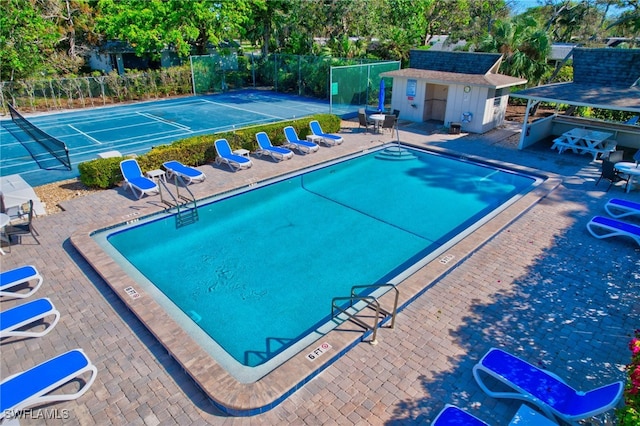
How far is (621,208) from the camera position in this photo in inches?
448

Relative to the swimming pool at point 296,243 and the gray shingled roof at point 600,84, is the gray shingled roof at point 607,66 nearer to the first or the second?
the gray shingled roof at point 600,84

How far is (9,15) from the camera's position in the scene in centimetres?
2691

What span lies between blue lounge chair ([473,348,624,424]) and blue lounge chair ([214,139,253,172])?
11.0 metres

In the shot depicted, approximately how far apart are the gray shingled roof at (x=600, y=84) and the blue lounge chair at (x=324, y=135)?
24.9 feet

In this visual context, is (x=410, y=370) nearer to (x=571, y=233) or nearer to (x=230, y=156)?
(x=571, y=233)

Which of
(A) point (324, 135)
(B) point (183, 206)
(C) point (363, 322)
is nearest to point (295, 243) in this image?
(B) point (183, 206)

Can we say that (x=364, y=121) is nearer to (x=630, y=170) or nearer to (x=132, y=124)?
(x=630, y=170)

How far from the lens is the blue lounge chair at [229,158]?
15.0 metres

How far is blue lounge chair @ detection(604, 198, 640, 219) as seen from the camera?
11.2m

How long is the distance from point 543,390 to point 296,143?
1339 cm

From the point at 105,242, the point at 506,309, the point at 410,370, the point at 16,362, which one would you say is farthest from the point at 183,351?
the point at 506,309

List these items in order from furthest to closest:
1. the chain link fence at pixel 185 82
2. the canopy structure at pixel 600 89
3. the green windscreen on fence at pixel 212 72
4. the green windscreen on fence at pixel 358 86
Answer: the green windscreen on fence at pixel 212 72, the chain link fence at pixel 185 82, the green windscreen on fence at pixel 358 86, the canopy structure at pixel 600 89

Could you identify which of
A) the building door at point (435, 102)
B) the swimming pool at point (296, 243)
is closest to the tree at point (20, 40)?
the swimming pool at point (296, 243)

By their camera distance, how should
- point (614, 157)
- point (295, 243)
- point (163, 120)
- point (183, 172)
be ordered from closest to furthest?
point (295, 243)
point (183, 172)
point (614, 157)
point (163, 120)
